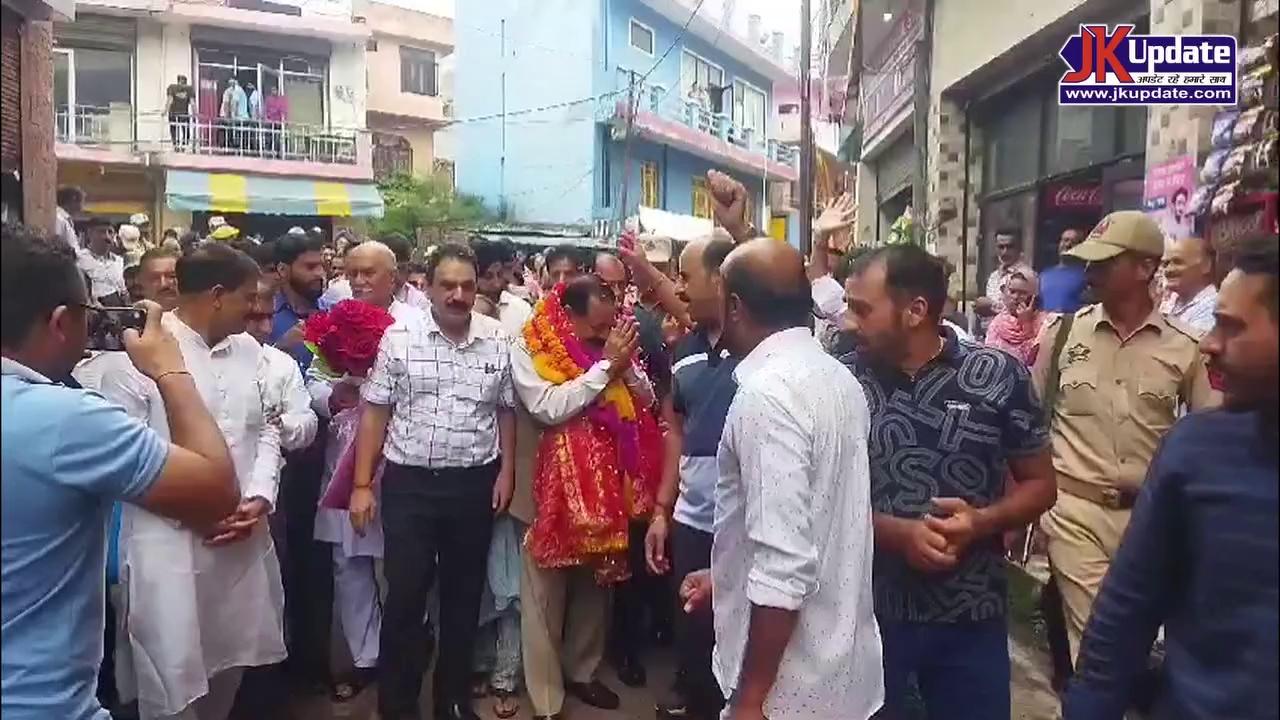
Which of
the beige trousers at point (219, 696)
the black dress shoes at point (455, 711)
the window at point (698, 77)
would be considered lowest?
the black dress shoes at point (455, 711)

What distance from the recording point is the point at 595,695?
5199 mm

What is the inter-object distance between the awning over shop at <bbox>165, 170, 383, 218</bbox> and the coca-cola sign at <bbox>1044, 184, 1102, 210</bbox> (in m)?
16.6

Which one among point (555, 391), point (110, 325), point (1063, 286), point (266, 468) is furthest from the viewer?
point (1063, 286)

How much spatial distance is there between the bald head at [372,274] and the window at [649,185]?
25150 mm

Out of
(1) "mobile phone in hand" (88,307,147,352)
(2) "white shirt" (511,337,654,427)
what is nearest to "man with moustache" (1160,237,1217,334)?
(2) "white shirt" (511,337,654,427)

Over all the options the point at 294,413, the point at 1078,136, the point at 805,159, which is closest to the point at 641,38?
the point at 805,159

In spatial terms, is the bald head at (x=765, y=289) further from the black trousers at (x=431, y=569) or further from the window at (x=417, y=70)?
the window at (x=417, y=70)

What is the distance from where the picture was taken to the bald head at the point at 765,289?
9.60 ft

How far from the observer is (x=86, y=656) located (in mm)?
2178

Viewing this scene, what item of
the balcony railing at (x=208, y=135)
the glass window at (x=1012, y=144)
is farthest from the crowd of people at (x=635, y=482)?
the balcony railing at (x=208, y=135)

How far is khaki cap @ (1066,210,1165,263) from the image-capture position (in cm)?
408

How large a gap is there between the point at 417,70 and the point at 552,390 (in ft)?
91.0

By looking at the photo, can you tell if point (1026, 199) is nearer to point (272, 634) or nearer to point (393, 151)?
point (272, 634)

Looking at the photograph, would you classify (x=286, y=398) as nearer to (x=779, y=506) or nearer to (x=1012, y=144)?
(x=779, y=506)
